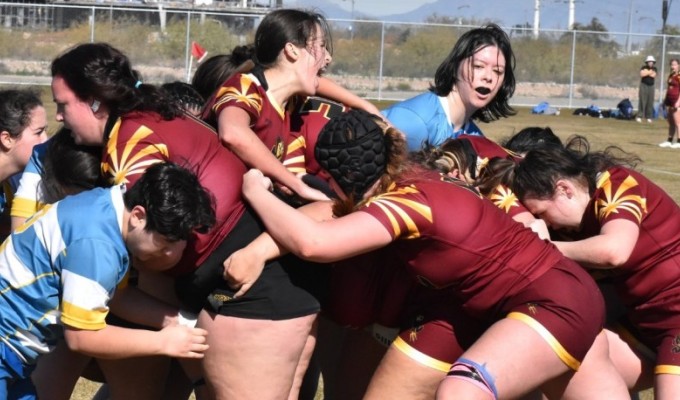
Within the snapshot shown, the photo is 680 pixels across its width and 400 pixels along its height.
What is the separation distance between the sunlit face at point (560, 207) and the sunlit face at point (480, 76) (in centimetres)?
108

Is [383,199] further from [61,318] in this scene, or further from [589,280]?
[61,318]

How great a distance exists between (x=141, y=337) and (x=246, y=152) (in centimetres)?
90

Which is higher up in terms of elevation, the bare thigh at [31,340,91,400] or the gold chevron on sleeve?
the gold chevron on sleeve

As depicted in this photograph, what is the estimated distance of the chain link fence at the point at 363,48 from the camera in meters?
36.9

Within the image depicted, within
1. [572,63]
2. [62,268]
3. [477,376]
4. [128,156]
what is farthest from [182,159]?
[572,63]

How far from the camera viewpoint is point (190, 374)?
4.66 m

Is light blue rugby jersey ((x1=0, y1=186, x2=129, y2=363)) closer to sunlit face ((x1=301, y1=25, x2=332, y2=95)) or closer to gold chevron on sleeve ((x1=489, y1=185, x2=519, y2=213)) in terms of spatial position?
sunlit face ((x1=301, y1=25, x2=332, y2=95))

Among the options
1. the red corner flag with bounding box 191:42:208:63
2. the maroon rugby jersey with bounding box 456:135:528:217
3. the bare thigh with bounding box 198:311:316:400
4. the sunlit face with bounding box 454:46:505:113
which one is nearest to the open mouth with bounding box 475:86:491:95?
the sunlit face with bounding box 454:46:505:113

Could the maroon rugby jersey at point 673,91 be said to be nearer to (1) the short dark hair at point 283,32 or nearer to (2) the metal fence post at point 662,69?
(2) the metal fence post at point 662,69

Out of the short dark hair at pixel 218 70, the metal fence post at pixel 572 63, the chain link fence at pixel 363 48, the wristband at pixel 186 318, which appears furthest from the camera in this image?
the metal fence post at pixel 572 63

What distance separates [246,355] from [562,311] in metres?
1.25

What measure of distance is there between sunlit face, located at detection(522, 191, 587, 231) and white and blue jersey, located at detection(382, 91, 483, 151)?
0.90 meters

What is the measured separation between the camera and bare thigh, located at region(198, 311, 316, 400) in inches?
165

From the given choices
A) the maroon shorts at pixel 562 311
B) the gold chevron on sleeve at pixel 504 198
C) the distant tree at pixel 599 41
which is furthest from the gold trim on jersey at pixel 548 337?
the distant tree at pixel 599 41
